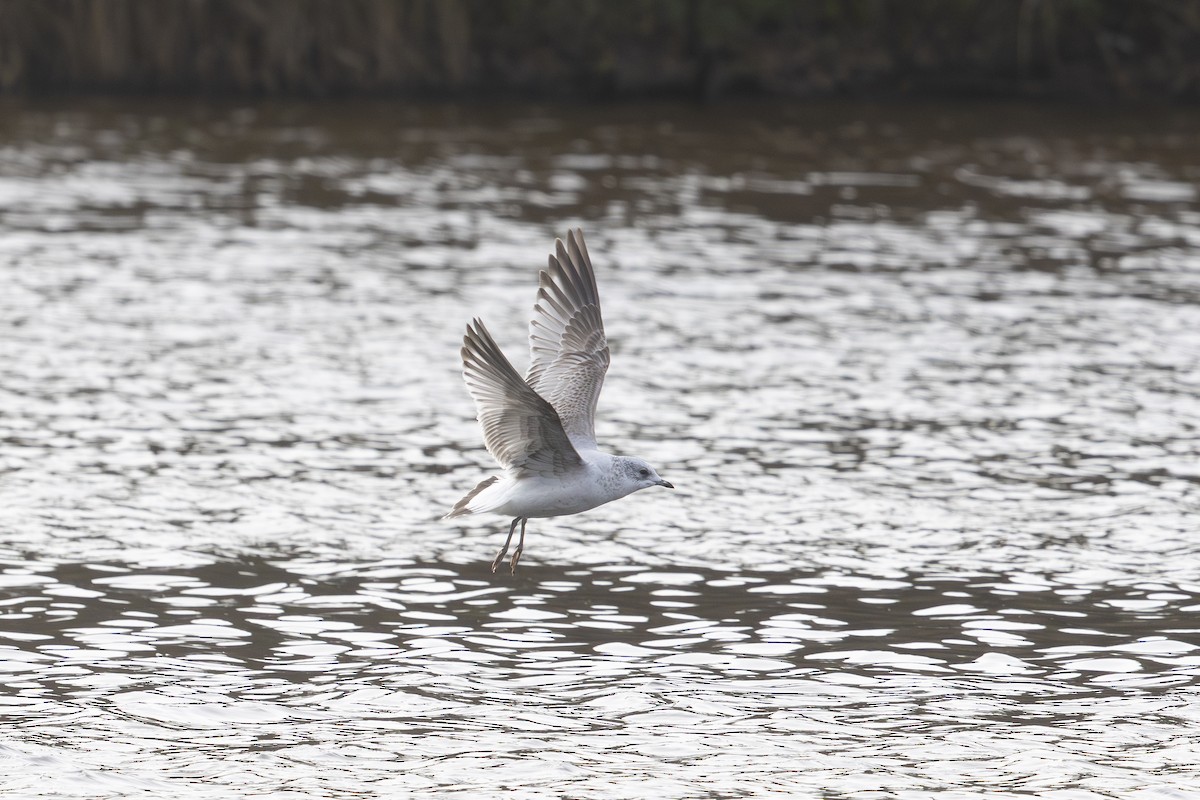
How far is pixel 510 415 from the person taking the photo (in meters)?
9.48

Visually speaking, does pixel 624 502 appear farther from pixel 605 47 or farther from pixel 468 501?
pixel 605 47

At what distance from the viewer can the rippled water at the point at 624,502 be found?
28.7 feet

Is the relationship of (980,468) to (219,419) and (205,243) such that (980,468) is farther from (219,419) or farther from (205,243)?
(205,243)

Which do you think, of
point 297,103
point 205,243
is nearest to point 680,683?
point 205,243

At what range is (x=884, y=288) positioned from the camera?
811 inches

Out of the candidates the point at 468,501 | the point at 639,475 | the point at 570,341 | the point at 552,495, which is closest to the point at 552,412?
the point at 552,495

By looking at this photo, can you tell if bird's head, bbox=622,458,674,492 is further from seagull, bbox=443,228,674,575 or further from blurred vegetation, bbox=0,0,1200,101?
blurred vegetation, bbox=0,0,1200,101

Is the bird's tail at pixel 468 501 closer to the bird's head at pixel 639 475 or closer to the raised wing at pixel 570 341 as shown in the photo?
the raised wing at pixel 570 341

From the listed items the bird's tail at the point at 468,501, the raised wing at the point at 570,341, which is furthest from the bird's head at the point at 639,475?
the bird's tail at the point at 468,501

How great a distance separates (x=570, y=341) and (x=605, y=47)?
26.8 meters

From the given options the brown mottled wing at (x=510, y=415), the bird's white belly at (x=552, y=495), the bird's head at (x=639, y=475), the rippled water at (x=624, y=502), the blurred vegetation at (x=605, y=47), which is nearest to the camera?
the rippled water at (x=624, y=502)

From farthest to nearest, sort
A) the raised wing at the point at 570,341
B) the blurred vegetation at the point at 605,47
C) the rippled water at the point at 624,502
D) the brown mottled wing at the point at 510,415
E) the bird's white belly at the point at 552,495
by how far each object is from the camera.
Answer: the blurred vegetation at the point at 605,47, the raised wing at the point at 570,341, the bird's white belly at the point at 552,495, the brown mottled wing at the point at 510,415, the rippled water at the point at 624,502

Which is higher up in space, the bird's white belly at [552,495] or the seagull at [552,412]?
the seagull at [552,412]

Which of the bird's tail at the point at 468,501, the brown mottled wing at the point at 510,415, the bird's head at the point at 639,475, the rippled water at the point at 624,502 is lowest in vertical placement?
the rippled water at the point at 624,502
